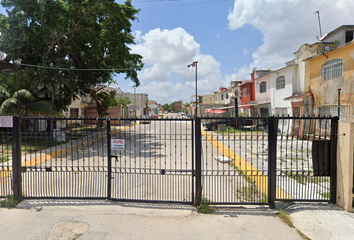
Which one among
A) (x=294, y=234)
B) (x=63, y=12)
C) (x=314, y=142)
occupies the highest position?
(x=63, y=12)

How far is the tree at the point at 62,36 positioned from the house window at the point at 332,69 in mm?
13683

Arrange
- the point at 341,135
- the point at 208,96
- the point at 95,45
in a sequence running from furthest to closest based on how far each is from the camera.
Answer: the point at 208,96 < the point at 95,45 < the point at 341,135

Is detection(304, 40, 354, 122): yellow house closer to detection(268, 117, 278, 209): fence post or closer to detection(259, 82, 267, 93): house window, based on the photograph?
detection(259, 82, 267, 93): house window

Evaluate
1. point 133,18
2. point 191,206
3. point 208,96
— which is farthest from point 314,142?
point 208,96

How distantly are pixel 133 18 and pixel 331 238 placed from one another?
57.0ft

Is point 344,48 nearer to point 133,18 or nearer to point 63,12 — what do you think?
point 133,18

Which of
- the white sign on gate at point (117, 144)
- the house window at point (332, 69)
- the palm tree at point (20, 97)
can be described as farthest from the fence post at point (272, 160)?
the palm tree at point (20, 97)

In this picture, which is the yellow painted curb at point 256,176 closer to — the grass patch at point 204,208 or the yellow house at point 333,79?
the grass patch at point 204,208

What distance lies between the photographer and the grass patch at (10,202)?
455 centimetres

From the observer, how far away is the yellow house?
36.8ft

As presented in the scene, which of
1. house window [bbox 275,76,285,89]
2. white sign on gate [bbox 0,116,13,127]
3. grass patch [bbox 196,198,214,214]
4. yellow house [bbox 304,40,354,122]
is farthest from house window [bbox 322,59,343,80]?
white sign on gate [bbox 0,116,13,127]

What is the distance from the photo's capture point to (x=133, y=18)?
16.1m

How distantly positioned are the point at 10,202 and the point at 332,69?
16414 mm

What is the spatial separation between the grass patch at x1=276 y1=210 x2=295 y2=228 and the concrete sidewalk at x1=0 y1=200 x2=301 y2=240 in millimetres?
101
